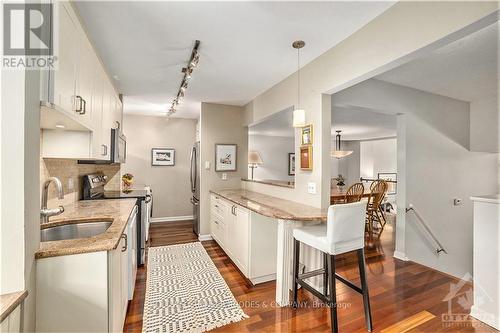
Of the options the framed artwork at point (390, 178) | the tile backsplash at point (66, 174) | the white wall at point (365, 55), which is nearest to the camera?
the white wall at point (365, 55)

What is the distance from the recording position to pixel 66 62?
1274 mm

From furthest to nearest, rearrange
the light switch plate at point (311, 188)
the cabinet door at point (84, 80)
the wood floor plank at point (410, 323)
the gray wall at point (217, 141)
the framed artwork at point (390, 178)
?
the framed artwork at point (390, 178), the gray wall at point (217, 141), the light switch plate at point (311, 188), the wood floor plank at point (410, 323), the cabinet door at point (84, 80)

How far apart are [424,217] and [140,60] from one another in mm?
4405

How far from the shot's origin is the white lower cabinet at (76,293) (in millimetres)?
1116

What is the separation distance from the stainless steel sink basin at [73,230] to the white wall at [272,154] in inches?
243

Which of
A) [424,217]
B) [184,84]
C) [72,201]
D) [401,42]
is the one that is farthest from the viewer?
[424,217]

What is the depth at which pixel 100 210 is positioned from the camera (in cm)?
213

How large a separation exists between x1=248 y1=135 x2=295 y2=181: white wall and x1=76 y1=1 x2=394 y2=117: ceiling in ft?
15.6

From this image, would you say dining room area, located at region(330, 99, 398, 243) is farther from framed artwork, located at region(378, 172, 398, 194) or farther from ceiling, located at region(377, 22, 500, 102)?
ceiling, located at region(377, 22, 500, 102)

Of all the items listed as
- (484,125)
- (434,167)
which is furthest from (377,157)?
(434,167)

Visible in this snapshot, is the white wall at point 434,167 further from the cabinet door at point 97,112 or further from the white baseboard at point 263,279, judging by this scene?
the cabinet door at point 97,112

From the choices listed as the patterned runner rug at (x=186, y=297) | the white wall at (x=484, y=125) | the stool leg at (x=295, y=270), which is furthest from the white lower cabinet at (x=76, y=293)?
the white wall at (x=484, y=125)

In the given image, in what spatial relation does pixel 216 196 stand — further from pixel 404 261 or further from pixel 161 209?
pixel 404 261

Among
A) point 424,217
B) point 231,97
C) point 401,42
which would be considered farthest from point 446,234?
point 231,97
